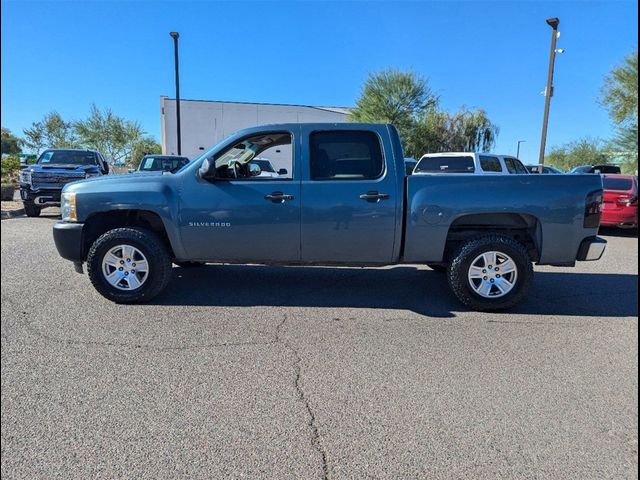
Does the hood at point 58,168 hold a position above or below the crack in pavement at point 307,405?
above

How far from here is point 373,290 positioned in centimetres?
562

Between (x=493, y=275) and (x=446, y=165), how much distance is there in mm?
8478

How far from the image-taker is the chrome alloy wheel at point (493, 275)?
15.8 ft

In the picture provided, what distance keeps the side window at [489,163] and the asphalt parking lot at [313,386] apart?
785cm

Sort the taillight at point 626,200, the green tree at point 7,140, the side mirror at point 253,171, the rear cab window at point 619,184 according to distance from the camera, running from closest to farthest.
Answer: the green tree at point 7,140, the side mirror at point 253,171, the taillight at point 626,200, the rear cab window at point 619,184

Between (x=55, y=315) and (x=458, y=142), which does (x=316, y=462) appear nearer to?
(x=55, y=315)

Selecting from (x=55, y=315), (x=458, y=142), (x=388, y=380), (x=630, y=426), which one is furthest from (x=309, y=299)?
(x=458, y=142)

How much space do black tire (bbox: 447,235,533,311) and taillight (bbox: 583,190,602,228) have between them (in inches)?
27.3

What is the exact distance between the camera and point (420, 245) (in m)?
4.84

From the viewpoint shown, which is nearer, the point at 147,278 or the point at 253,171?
the point at 147,278

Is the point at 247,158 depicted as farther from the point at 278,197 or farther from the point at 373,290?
the point at 373,290

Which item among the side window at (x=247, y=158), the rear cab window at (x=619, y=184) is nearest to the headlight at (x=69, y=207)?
the side window at (x=247, y=158)

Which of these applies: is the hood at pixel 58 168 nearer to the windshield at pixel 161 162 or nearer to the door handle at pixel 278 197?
the windshield at pixel 161 162

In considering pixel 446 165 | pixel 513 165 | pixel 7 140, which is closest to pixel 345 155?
pixel 7 140
